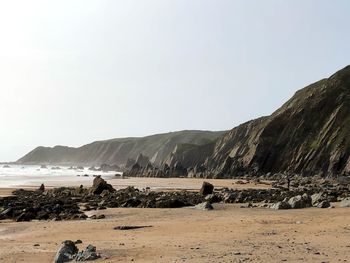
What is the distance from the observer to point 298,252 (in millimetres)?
15367

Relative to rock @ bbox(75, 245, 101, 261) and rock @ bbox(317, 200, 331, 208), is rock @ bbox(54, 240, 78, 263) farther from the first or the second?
rock @ bbox(317, 200, 331, 208)

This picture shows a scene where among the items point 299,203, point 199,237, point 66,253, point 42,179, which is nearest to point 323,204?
point 299,203

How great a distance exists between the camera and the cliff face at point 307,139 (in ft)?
286

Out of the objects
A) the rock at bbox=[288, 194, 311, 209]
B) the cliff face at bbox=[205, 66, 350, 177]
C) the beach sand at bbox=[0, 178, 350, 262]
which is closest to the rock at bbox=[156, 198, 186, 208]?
the beach sand at bbox=[0, 178, 350, 262]

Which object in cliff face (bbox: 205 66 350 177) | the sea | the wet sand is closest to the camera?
the wet sand

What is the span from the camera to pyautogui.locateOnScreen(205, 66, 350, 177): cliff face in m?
87.1

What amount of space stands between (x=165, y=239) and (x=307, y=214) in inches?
423

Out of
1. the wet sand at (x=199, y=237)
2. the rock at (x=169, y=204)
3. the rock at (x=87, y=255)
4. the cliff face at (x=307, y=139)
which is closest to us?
the wet sand at (x=199, y=237)

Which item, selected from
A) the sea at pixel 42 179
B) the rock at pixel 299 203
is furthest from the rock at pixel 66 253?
the sea at pixel 42 179

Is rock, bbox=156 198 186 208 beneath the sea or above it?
beneath

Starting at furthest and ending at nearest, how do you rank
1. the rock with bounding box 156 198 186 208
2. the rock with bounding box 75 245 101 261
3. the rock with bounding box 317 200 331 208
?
the rock with bounding box 156 198 186 208
the rock with bounding box 317 200 331 208
the rock with bounding box 75 245 101 261

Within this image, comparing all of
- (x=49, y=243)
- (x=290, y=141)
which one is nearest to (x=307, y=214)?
(x=49, y=243)

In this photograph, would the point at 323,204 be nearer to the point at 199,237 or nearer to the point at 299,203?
the point at 299,203

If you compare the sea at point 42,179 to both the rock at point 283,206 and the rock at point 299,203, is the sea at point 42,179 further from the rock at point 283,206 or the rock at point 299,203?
the rock at point 299,203
